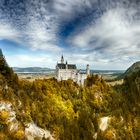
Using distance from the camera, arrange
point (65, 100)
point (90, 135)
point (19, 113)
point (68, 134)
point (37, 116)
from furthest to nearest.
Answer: point (65, 100), point (90, 135), point (68, 134), point (37, 116), point (19, 113)

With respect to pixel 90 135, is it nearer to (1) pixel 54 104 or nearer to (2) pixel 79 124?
(2) pixel 79 124

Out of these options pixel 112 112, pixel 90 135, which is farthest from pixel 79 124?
pixel 112 112

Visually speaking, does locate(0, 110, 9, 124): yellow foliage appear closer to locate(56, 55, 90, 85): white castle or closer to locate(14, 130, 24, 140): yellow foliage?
locate(14, 130, 24, 140): yellow foliage

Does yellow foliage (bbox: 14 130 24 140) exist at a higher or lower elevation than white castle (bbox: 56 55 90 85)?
lower

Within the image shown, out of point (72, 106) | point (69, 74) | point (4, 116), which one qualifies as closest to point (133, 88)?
point (69, 74)

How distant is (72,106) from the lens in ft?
476

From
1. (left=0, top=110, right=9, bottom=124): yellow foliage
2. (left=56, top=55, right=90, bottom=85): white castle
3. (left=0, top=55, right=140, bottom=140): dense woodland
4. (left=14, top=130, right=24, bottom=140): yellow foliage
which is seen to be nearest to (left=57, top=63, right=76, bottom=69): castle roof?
(left=56, top=55, right=90, bottom=85): white castle

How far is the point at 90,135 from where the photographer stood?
132500 millimetres

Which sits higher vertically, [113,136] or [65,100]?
[65,100]

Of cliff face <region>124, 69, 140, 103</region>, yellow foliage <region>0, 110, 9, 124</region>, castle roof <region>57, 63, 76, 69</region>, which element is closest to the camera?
yellow foliage <region>0, 110, 9, 124</region>

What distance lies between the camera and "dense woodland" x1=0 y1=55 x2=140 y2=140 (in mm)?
111875

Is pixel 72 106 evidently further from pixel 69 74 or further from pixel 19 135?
pixel 19 135

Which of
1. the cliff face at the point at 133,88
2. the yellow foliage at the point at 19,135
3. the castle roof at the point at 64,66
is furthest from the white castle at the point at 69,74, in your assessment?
the yellow foliage at the point at 19,135

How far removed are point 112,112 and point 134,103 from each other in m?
23.6
